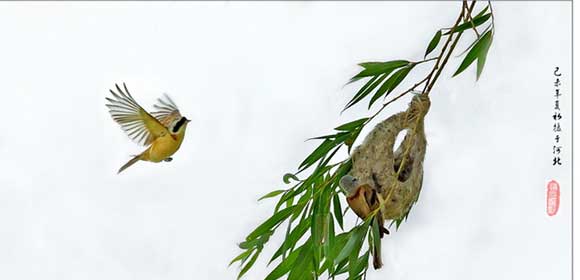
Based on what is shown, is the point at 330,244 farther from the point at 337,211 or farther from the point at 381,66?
the point at 381,66

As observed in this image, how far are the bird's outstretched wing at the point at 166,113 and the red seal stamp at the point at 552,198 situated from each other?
1.83ft

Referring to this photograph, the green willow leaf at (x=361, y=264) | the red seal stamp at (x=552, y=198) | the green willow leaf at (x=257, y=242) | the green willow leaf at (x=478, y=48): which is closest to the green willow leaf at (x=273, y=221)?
the green willow leaf at (x=257, y=242)

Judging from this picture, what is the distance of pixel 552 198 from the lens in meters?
1.17

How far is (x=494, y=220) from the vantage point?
46.0 inches

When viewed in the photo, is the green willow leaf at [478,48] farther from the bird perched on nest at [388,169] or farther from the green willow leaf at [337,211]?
the green willow leaf at [337,211]

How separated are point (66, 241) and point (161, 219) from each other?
0.14 metres

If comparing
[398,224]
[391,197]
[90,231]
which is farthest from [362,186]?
[90,231]

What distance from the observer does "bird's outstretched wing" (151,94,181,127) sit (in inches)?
41.5

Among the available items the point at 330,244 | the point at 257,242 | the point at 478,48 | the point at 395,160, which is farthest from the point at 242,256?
the point at 478,48

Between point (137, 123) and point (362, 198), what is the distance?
1.04ft

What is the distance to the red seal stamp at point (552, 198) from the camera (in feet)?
3.81

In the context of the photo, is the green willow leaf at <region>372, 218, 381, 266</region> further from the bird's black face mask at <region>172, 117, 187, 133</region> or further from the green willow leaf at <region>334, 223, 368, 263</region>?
the bird's black face mask at <region>172, 117, 187, 133</region>

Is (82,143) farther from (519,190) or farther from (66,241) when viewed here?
(519,190)

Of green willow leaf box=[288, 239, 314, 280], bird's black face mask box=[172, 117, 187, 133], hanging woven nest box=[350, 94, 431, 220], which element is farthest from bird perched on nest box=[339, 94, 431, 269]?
bird's black face mask box=[172, 117, 187, 133]
